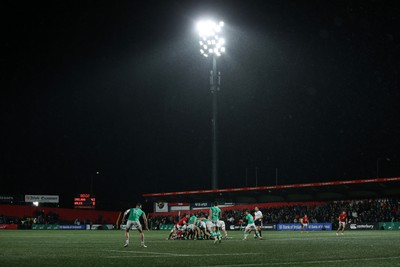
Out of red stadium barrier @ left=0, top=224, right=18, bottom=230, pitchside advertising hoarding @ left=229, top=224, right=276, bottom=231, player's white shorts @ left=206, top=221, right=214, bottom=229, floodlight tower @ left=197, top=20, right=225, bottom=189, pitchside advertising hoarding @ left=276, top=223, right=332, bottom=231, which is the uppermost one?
floodlight tower @ left=197, top=20, right=225, bottom=189

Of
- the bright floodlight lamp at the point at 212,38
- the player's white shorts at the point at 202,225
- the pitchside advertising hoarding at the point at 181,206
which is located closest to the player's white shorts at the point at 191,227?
the player's white shorts at the point at 202,225

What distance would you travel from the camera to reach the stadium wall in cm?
8075

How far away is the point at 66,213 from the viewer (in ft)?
284

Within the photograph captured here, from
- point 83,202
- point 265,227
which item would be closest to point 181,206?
point 83,202

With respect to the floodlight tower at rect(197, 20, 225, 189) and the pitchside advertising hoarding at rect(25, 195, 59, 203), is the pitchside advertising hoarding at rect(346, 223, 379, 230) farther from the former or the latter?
the pitchside advertising hoarding at rect(25, 195, 59, 203)

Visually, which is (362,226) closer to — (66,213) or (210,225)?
(210,225)

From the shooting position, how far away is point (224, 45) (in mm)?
60719

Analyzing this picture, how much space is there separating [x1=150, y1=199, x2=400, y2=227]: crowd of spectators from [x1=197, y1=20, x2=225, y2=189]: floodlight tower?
31.8 ft

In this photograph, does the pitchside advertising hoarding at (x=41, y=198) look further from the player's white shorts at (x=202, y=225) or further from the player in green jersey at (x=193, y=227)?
the player's white shorts at (x=202, y=225)

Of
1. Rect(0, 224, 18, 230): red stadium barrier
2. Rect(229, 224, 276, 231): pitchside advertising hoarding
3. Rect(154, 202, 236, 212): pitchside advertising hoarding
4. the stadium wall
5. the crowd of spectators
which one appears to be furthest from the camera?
the stadium wall

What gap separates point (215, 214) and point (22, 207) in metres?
60.0

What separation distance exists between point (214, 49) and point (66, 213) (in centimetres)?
4223

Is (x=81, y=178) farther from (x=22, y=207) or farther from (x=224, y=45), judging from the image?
(x=224, y=45)

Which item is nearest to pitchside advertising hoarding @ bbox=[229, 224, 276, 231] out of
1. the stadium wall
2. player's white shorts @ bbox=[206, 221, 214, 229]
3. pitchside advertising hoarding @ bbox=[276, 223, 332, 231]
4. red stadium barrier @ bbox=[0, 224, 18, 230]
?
pitchside advertising hoarding @ bbox=[276, 223, 332, 231]
